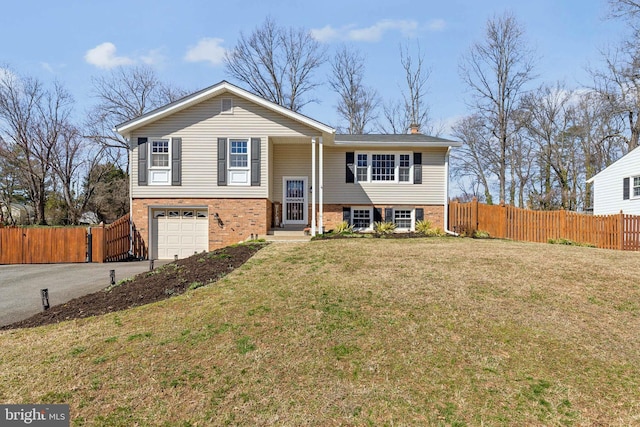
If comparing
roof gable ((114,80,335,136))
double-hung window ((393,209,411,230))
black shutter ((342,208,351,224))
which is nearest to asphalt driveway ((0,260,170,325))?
roof gable ((114,80,335,136))

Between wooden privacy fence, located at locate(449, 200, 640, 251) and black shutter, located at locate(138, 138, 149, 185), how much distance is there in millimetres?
12885

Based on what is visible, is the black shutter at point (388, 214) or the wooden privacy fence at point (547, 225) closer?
the wooden privacy fence at point (547, 225)

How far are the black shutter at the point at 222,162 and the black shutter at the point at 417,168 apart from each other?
26.8 ft

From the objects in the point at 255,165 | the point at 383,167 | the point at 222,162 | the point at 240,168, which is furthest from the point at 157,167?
the point at 383,167

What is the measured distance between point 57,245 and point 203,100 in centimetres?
806

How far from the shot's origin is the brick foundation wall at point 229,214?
15.3m

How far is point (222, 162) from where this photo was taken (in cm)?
1547

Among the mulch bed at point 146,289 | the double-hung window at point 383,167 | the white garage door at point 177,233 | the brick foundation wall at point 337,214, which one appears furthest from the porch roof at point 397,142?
the mulch bed at point 146,289

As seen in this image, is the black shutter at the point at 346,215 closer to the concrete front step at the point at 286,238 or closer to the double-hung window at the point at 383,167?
the double-hung window at the point at 383,167

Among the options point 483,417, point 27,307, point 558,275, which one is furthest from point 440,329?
point 27,307

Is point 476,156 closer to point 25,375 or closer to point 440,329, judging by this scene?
point 440,329

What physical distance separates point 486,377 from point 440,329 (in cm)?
114

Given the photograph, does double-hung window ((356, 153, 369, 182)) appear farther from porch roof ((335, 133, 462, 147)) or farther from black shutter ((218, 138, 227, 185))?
black shutter ((218, 138, 227, 185))

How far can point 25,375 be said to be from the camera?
430cm
